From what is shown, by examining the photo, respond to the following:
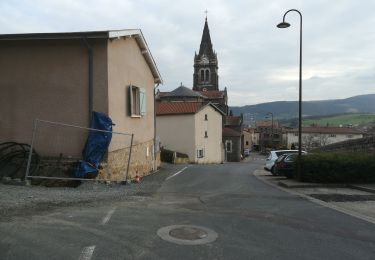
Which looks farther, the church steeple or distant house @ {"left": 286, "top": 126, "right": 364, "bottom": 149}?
distant house @ {"left": 286, "top": 126, "right": 364, "bottom": 149}

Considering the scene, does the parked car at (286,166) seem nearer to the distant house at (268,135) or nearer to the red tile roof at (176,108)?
the red tile roof at (176,108)

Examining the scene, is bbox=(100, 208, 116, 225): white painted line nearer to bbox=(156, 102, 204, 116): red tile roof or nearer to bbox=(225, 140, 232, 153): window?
bbox=(156, 102, 204, 116): red tile roof

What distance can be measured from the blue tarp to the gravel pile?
44 centimetres

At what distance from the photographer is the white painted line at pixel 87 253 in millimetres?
6195

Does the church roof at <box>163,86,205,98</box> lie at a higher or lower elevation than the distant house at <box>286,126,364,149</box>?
higher

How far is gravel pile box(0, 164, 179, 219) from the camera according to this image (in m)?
9.66

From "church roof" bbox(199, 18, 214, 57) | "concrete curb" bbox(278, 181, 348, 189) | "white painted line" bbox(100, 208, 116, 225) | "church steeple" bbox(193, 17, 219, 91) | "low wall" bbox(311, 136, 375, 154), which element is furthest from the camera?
"church roof" bbox(199, 18, 214, 57)

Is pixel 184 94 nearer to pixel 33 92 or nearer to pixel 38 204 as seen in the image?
pixel 33 92

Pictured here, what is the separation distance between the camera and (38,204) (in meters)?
10.2

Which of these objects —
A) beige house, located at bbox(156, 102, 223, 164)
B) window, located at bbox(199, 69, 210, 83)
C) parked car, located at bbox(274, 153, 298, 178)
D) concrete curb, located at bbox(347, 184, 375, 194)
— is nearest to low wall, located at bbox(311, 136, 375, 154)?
parked car, located at bbox(274, 153, 298, 178)

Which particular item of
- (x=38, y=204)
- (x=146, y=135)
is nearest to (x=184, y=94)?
(x=146, y=135)

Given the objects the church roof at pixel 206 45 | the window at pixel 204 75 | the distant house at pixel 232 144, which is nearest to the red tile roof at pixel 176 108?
Answer: the distant house at pixel 232 144

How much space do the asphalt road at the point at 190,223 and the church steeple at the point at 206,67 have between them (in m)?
94.7

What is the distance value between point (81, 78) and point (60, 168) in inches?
123
